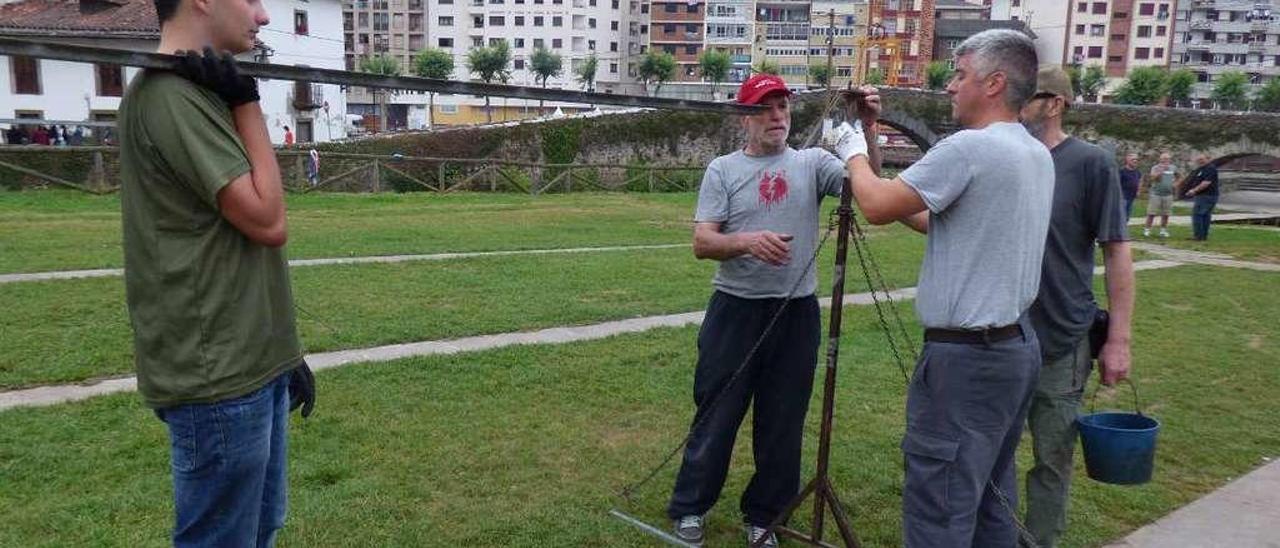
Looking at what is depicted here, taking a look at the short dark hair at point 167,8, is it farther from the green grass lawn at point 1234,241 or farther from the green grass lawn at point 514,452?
the green grass lawn at point 1234,241

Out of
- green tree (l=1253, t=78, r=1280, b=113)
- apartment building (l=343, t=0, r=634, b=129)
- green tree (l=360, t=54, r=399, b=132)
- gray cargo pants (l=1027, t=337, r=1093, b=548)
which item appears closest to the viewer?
gray cargo pants (l=1027, t=337, r=1093, b=548)

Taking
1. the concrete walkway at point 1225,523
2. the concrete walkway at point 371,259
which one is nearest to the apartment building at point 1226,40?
the concrete walkway at point 371,259

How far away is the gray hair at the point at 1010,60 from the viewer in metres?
2.77

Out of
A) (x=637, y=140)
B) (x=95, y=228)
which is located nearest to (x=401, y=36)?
(x=637, y=140)

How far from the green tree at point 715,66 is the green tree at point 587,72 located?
10002 mm

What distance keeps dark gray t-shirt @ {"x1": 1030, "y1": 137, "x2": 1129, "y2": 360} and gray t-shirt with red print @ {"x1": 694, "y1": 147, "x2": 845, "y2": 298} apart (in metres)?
0.87

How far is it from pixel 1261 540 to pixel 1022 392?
2271mm

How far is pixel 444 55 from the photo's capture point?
77.1m

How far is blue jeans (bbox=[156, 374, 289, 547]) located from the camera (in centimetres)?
223

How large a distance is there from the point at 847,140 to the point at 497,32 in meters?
87.0

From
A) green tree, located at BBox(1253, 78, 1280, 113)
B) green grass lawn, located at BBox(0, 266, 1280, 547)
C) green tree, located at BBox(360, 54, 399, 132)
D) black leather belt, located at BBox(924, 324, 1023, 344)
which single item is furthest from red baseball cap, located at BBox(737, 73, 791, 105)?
green tree, located at BBox(1253, 78, 1280, 113)

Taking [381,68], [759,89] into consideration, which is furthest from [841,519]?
[381,68]

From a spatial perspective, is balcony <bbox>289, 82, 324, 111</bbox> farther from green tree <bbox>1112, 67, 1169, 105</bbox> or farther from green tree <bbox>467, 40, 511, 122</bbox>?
green tree <bbox>1112, 67, 1169, 105</bbox>

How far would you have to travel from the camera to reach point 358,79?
107 inches
